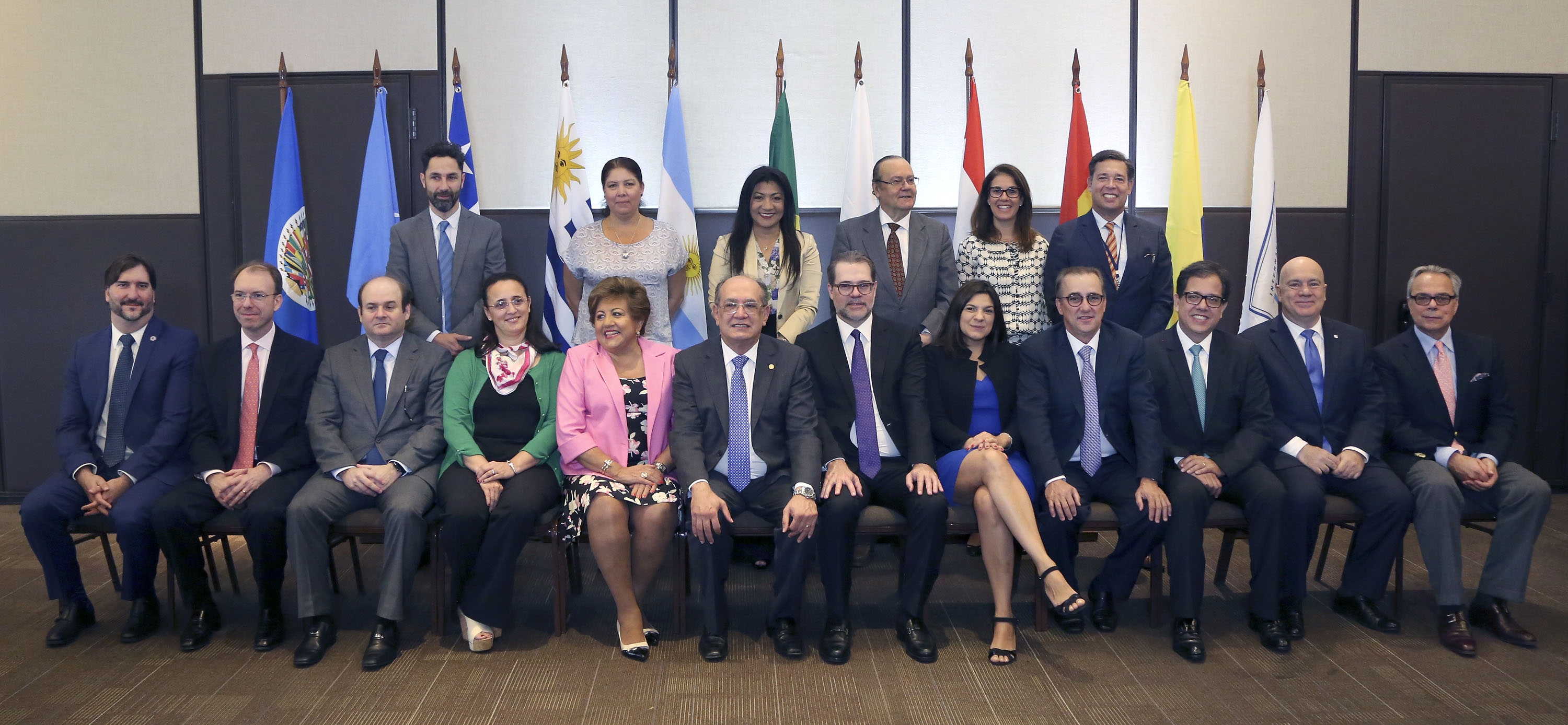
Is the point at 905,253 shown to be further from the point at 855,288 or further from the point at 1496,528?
the point at 1496,528

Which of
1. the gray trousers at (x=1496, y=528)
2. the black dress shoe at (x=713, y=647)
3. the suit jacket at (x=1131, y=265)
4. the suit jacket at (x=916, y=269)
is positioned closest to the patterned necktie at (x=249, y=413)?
the black dress shoe at (x=713, y=647)

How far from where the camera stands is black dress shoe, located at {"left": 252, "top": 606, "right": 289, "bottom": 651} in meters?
3.34

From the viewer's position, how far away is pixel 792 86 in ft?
18.0

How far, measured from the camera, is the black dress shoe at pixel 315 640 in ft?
10.5

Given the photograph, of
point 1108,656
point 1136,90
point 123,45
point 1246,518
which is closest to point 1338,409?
point 1246,518

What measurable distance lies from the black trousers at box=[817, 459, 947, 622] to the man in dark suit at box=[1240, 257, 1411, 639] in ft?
3.94

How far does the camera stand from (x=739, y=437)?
11.3ft

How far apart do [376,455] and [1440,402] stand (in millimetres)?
3910

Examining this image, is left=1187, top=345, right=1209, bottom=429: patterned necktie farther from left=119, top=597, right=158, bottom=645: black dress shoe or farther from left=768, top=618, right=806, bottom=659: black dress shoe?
left=119, top=597, right=158, bottom=645: black dress shoe

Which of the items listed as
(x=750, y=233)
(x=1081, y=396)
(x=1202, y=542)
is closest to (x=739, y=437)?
(x=750, y=233)

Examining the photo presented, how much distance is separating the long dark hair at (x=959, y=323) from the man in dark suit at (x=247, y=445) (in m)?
2.33

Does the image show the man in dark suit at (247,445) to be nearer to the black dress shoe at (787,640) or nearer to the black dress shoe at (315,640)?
the black dress shoe at (315,640)

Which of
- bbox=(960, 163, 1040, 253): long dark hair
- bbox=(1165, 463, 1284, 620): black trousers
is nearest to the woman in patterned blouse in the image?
bbox=(960, 163, 1040, 253): long dark hair

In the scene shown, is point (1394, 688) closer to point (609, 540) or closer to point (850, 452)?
point (850, 452)
